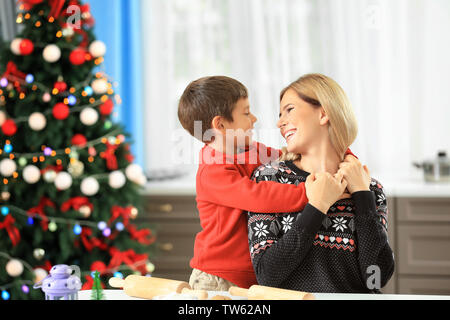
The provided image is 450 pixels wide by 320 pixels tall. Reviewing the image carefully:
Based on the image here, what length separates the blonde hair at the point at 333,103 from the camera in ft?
3.35

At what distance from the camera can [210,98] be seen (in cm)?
100

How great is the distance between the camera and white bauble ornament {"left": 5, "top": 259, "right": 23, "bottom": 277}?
2.17 metres

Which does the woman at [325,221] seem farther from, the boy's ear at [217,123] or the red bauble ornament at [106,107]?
the red bauble ornament at [106,107]

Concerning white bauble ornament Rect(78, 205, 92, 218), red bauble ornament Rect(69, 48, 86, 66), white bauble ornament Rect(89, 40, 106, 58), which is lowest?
white bauble ornament Rect(78, 205, 92, 218)

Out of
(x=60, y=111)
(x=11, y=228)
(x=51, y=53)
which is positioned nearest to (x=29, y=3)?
(x=51, y=53)

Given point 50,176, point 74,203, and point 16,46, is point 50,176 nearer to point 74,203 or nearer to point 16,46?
point 74,203

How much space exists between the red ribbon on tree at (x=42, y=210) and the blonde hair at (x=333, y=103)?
1476mm

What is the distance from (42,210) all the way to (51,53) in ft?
2.13

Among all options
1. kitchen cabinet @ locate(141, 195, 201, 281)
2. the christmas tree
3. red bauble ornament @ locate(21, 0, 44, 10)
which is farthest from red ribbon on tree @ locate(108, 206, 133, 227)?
red bauble ornament @ locate(21, 0, 44, 10)

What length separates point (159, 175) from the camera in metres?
2.95

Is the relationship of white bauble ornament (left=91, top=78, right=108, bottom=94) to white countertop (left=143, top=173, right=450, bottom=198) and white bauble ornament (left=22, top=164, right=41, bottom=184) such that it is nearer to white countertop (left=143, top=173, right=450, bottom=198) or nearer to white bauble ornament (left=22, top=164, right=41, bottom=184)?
white bauble ornament (left=22, top=164, right=41, bottom=184)

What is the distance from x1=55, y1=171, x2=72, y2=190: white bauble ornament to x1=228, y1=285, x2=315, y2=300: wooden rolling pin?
1404mm

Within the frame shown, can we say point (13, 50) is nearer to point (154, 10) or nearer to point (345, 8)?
point (154, 10)

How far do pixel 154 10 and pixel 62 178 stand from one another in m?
1.49
